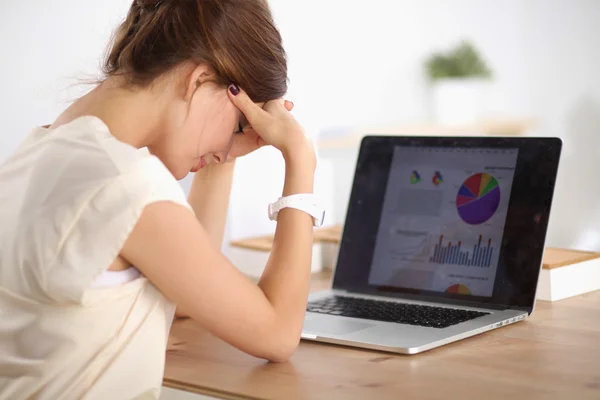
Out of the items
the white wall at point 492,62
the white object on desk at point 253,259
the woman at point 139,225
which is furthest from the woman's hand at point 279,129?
the white wall at point 492,62

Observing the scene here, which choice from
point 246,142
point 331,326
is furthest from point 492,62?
point 331,326

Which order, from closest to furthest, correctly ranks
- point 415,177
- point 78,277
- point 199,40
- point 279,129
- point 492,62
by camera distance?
point 78,277, point 199,40, point 279,129, point 415,177, point 492,62

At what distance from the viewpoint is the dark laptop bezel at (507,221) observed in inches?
46.9

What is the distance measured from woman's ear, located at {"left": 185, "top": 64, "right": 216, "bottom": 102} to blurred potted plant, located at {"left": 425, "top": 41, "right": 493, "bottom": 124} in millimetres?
3579

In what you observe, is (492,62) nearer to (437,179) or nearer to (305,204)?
(437,179)

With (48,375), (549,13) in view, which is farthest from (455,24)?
(48,375)

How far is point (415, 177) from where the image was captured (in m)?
1.33

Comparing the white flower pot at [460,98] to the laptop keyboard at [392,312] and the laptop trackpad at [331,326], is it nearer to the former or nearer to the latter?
the laptop keyboard at [392,312]

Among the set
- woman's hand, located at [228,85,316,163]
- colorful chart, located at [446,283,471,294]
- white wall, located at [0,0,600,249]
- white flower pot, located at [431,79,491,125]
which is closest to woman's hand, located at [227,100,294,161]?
woman's hand, located at [228,85,316,163]

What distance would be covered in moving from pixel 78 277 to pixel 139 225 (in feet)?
0.27

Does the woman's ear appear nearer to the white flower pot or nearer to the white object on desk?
the white object on desk

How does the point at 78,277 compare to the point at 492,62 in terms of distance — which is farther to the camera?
the point at 492,62

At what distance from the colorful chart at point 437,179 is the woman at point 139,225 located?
0.32 meters

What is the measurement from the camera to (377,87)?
4.74 m
